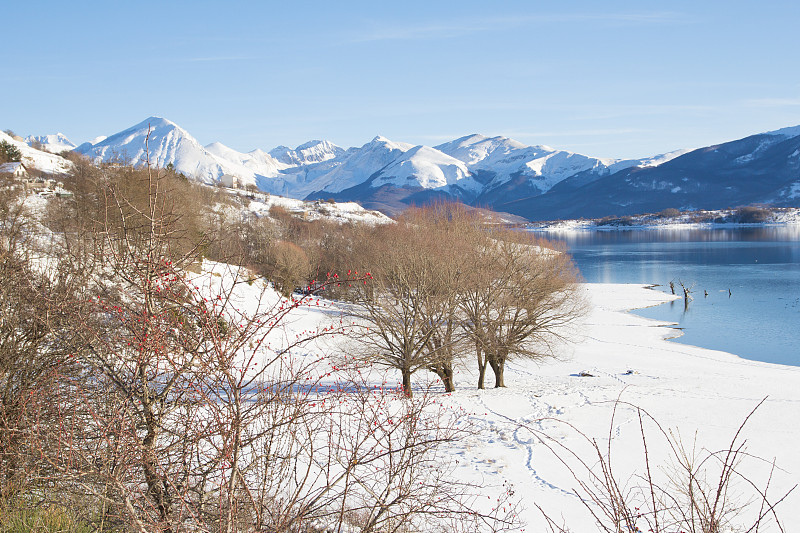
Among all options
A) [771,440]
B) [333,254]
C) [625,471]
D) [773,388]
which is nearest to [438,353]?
[625,471]

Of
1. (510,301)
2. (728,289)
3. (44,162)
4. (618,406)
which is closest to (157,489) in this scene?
(618,406)

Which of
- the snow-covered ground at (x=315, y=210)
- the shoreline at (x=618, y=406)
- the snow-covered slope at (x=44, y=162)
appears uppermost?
the snow-covered slope at (x=44, y=162)

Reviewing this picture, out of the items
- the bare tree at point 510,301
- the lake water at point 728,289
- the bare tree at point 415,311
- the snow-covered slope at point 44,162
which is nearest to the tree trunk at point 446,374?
the bare tree at point 415,311

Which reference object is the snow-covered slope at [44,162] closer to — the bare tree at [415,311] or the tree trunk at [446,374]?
the bare tree at [415,311]

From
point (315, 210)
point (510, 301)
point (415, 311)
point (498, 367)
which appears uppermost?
point (315, 210)

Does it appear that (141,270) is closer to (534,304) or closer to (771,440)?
(771,440)

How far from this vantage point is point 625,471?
40.4ft

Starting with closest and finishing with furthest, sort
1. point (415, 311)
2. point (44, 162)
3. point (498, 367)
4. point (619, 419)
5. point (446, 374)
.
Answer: point (619, 419) < point (415, 311) < point (446, 374) < point (498, 367) < point (44, 162)

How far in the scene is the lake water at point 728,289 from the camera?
32938 mm

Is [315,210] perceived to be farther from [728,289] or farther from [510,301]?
[510,301]

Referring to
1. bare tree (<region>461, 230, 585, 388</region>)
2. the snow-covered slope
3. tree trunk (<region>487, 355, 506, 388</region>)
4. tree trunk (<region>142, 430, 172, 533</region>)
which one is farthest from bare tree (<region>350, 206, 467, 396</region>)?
the snow-covered slope

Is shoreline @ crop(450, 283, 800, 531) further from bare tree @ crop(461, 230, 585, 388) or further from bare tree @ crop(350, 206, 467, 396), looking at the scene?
bare tree @ crop(350, 206, 467, 396)

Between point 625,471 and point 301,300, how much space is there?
1081cm

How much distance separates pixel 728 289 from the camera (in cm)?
5016
